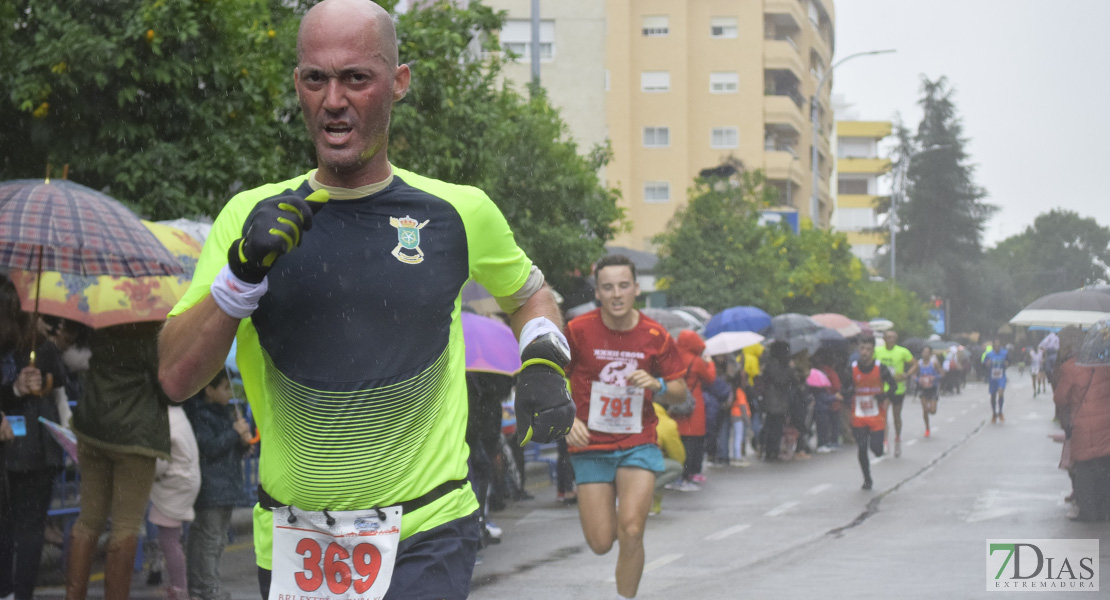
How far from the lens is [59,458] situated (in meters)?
7.44

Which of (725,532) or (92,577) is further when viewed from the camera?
(725,532)

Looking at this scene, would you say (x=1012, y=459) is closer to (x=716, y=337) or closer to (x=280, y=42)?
(x=716, y=337)

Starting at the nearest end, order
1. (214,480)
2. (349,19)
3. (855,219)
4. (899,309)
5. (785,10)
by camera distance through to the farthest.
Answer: (349,19) → (214,480) → (899,309) → (785,10) → (855,219)

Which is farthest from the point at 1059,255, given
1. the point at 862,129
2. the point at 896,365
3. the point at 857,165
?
the point at 862,129

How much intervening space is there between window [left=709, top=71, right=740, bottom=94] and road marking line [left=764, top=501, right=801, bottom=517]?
172 ft

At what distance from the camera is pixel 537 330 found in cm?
344

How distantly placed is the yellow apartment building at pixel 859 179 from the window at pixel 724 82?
152 ft

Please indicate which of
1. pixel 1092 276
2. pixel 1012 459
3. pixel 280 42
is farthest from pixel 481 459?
pixel 1012 459

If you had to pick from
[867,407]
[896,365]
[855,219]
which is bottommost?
[867,407]

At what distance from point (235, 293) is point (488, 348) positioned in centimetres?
774

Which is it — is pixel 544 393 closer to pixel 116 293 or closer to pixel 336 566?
pixel 336 566

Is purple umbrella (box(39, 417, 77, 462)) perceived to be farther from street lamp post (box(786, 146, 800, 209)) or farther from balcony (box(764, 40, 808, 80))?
balcony (box(764, 40, 808, 80))

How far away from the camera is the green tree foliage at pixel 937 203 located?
3076 inches

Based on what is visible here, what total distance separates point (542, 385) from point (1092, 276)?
14720mm
